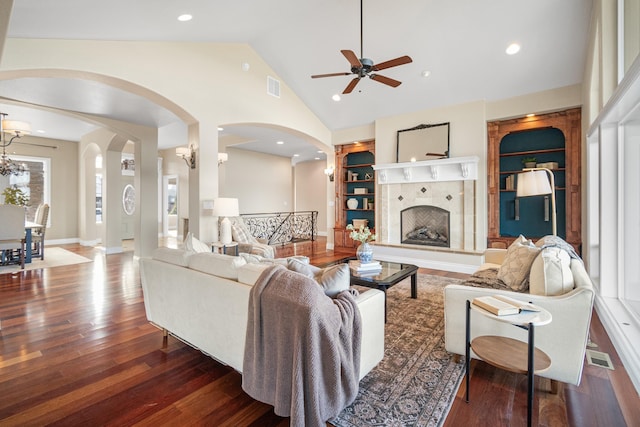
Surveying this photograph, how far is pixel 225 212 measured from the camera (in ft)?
16.3

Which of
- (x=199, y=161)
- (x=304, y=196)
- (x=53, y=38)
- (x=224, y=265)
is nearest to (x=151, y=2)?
(x=53, y=38)

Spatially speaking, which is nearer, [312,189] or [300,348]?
[300,348]

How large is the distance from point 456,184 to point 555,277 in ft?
13.6

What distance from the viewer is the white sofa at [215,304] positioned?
206 centimetres

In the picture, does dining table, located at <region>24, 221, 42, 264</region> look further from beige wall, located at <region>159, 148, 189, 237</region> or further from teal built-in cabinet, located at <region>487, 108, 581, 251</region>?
teal built-in cabinet, located at <region>487, 108, 581, 251</region>

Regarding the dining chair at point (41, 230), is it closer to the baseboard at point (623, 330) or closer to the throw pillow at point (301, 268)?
the throw pillow at point (301, 268)

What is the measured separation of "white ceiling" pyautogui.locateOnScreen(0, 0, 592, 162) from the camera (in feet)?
11.5

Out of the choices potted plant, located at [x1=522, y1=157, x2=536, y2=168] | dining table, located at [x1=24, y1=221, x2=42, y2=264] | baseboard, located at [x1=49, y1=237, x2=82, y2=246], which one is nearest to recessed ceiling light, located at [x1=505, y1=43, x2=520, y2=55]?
potted plant, located at [x1=522, y1=157, x2=536, y2=168]

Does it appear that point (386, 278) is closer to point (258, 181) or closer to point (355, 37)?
point (355, 37)

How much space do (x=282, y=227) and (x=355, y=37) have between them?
5.88 meters

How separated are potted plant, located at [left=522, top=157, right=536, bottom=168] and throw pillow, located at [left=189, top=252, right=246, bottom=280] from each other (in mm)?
5513

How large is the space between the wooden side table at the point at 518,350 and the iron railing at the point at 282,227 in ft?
23.1

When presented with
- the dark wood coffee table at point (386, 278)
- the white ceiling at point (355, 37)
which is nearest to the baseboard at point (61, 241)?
the white ceiling at point (355, 37)

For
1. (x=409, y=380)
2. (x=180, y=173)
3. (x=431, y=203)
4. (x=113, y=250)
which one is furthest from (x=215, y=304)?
(x=180, y=173)
